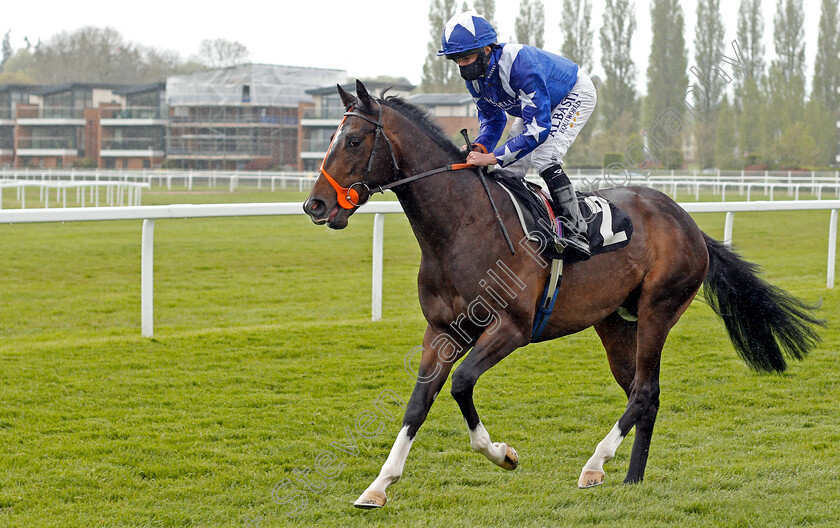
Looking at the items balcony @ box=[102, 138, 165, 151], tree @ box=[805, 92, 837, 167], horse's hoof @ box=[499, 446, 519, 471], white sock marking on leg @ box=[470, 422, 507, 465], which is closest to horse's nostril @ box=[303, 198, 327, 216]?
white sock marking on leg @ box=[470, 422, 507, 465]

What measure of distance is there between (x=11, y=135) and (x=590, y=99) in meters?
62.0

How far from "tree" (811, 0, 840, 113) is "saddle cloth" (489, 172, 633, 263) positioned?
35.0m

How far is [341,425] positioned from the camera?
3.94 m

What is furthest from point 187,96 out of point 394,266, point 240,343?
point 240,343

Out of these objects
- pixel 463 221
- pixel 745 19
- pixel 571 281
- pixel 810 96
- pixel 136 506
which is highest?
pixel 745 19

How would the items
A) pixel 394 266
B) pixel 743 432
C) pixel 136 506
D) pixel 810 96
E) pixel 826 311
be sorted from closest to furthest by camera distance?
1. pixel 136 506
2. pixel 743 432
3. pixel 826 311
4. pixel 394 266
5. pixel 810 96

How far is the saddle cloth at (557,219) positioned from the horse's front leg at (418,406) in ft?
1.77

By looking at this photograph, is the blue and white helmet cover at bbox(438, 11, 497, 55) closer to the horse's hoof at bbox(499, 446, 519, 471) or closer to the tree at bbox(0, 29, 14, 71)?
the horse's hoof at bbox(499, 446, 519, 471)

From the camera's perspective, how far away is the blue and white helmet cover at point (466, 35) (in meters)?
3.12

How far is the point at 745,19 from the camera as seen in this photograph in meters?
32.4

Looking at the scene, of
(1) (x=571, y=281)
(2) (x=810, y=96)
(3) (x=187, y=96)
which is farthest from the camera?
(3) (x=187, y=96)

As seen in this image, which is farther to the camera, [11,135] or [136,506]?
[11,135]

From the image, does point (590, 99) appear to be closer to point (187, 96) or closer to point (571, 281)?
point (571, 281)

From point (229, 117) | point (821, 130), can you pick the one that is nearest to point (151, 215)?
point (821, 130)
